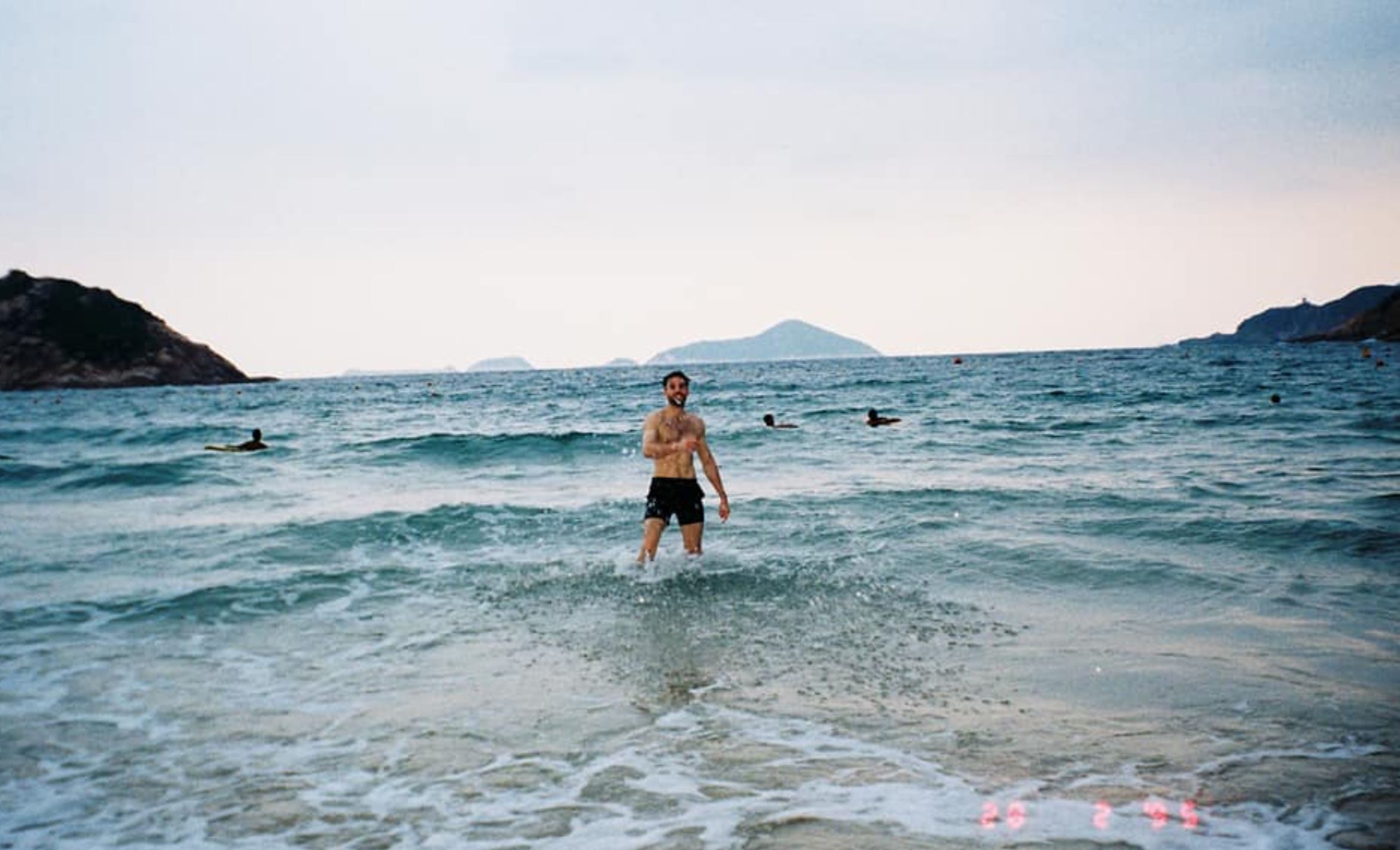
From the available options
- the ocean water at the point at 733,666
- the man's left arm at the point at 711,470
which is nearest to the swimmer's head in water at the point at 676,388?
the man's left arm at the point at 711,470

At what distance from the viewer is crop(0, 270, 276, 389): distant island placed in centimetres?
12650

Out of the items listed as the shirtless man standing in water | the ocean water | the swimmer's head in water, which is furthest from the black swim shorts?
the swimmer's head in water

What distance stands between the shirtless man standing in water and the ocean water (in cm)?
48

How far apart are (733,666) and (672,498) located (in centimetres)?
338

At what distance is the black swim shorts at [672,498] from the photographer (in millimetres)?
9336

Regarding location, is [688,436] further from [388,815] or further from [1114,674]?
[388,815]

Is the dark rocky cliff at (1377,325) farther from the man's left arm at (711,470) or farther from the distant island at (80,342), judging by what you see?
the distant island at (80,342)

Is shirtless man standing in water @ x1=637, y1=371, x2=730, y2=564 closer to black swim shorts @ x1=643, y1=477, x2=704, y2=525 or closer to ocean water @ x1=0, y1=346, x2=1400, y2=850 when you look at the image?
black swim shorts @ x1=643, y1=477, x2=704, y2=525

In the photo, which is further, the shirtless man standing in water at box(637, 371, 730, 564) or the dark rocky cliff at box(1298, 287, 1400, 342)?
the dark rocky cliff at box(1298, 287, 1400, 342)

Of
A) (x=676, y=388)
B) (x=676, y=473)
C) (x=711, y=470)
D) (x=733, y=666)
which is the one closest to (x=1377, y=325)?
(x=711, y=470)

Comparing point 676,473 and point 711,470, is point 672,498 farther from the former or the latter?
point 711,470

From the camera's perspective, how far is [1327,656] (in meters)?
6.04

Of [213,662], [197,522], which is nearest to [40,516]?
[197,522]

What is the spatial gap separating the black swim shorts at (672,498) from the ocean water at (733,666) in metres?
0.68
